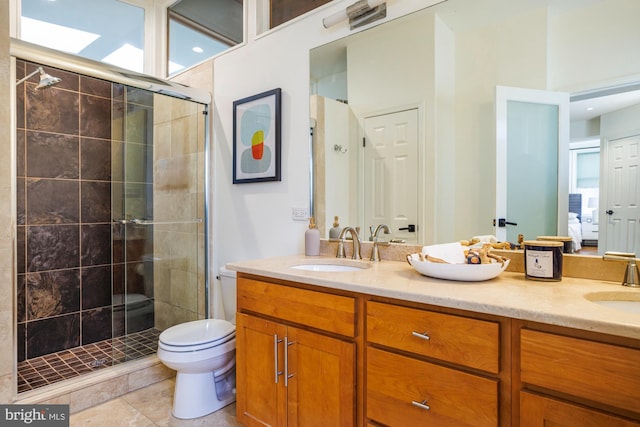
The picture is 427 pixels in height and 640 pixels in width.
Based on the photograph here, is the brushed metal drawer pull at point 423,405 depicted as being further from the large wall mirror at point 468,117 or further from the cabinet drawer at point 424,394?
the large wall mirror at point 468,117

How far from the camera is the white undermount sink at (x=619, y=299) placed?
111cm

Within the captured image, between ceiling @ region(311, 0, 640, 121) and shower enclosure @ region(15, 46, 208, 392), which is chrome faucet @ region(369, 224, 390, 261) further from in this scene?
shower enclosure @ region(15, 46, 208, 392)

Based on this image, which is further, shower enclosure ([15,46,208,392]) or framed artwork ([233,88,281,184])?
shower enclosure ([15,46,208,392])

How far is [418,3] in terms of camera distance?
169 cm

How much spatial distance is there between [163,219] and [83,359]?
1.07 m

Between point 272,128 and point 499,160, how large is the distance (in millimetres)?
1323

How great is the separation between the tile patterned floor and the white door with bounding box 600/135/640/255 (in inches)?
73.2

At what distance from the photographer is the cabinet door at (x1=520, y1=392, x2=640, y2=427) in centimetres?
84

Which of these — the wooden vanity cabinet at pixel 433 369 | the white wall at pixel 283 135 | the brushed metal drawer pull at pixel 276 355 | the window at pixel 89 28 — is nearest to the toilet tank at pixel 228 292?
the white wall at pixel 283 135

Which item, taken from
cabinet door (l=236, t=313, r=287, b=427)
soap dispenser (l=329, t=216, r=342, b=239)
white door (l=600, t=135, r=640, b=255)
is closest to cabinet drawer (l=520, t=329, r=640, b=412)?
white door (l=600, t=135, r=640, b=255)

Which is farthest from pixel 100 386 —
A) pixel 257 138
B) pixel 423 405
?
pixel 423 405

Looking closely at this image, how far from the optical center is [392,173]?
178cm

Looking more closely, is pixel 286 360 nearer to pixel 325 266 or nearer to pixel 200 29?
pixel 325 266

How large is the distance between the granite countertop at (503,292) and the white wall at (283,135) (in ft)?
2.22
